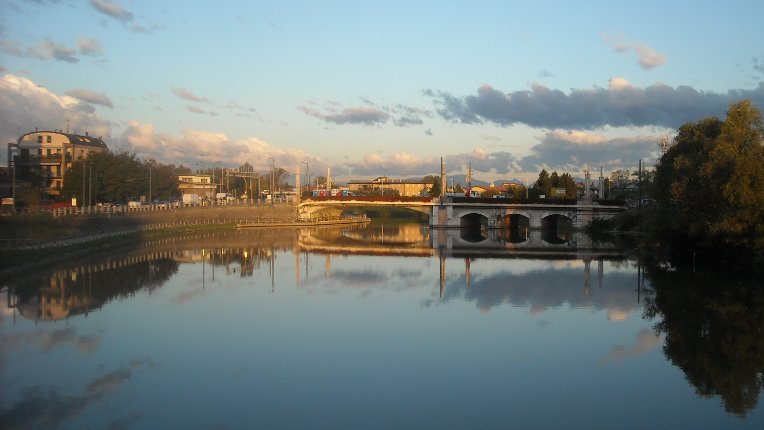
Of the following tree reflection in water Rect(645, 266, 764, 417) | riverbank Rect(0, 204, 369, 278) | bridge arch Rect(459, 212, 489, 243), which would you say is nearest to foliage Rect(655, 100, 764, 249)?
tree reflection in water Rect(645, 266, 764, 417)

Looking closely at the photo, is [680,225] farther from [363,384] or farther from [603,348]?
[363,384]

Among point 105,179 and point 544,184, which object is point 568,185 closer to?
point 544,184

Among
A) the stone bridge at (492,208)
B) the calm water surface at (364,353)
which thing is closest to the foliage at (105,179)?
the stone bridge at (492,208)

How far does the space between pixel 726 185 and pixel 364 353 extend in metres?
23.9

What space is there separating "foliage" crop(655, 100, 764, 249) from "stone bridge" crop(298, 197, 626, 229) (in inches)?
1479

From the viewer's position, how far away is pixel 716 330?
2241cm

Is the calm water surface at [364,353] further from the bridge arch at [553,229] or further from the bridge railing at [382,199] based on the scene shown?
the bridge railing at [382,199]

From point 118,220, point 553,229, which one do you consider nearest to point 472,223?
point 553,229

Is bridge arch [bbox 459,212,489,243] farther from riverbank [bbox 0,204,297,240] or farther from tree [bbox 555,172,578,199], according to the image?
riverbank [bbox 0,204,297,240]

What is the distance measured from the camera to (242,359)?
59.5ft

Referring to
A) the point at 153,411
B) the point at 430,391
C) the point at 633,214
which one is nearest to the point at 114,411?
the point at 153,411

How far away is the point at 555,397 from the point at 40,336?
47.8 ft

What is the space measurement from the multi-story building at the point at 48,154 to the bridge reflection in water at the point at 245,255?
25.2 meters

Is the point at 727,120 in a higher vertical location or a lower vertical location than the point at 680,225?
higher
